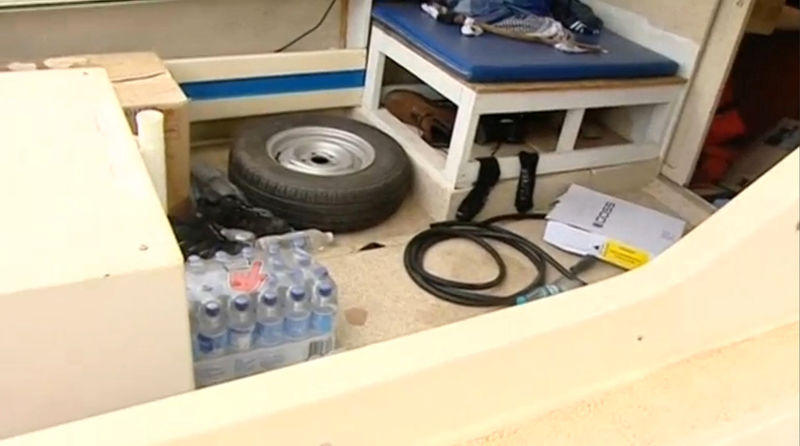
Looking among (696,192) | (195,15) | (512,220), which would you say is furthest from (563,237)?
(195,15)

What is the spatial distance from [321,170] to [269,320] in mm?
728

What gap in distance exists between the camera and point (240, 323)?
5.23 feet

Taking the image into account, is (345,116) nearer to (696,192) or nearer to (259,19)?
(259,19)

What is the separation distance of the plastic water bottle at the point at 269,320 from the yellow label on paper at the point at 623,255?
3.28 ft

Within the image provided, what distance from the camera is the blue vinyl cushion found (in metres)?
2.18

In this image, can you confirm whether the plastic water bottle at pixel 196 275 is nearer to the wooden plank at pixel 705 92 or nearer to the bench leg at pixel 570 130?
the bench leg at pixel 570 130

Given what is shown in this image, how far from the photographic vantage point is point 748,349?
750mm

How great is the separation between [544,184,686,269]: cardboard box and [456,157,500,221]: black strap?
0.21 metres

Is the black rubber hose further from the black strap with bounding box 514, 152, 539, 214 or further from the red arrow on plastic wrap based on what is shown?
the red arrow on plastic wrap

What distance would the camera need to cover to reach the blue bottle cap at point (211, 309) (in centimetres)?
154

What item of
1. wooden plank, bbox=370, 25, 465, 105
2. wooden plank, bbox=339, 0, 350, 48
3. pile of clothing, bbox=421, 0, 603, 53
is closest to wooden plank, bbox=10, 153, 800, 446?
wooden plank, bbox=370, 25, 465, 105

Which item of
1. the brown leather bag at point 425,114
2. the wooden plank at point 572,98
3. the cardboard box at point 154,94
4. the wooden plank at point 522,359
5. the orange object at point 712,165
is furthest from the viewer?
the orange object at point 712,165

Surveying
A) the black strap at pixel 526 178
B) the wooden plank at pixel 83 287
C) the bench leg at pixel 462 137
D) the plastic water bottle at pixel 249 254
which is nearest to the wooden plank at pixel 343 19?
the bench leg at pixel 462 137

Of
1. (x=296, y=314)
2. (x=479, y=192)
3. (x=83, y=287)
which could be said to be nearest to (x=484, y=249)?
(x=479, y=192)
